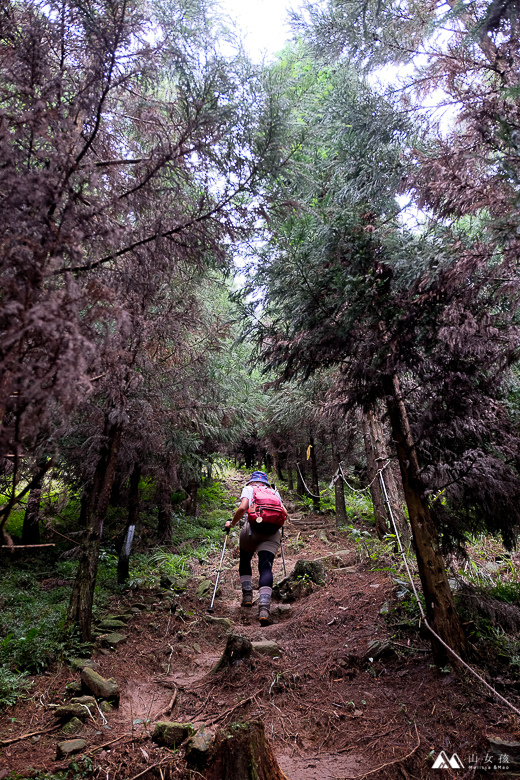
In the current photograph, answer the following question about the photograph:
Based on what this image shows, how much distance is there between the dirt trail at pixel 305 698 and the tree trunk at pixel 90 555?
55cm

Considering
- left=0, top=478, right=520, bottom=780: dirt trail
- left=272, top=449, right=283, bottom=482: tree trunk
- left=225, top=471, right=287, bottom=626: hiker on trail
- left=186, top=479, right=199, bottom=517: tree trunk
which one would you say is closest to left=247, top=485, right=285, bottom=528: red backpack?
left=225, top=471, right=287, bottom=626: hiker on trail

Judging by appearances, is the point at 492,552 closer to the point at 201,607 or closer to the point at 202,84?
the point at 201,607

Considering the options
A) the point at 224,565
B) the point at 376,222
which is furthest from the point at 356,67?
the point at 224,565

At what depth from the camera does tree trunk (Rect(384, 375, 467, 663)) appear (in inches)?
183

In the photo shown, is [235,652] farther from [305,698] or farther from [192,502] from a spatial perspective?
[192,502]

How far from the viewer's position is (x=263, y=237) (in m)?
4.75

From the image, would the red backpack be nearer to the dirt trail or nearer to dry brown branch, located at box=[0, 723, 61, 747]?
the dirt trail

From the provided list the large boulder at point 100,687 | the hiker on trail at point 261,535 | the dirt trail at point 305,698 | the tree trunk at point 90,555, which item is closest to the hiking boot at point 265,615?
the hiker on trail at point 261,535

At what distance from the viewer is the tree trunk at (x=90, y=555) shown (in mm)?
5820

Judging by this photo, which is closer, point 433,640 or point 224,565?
point 433,640

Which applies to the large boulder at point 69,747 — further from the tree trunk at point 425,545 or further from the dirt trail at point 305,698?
the tree trunk at point 425,545

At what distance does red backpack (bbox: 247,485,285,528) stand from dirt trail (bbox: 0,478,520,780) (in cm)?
156

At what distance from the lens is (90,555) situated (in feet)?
19.5

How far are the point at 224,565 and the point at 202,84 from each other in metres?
10.7
